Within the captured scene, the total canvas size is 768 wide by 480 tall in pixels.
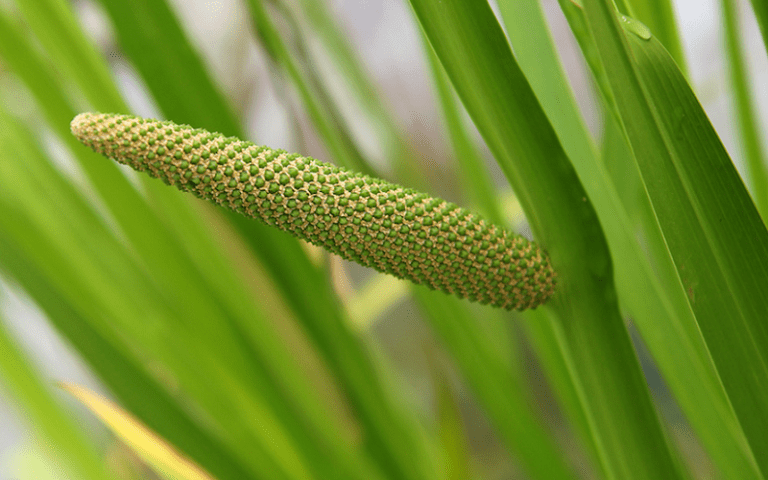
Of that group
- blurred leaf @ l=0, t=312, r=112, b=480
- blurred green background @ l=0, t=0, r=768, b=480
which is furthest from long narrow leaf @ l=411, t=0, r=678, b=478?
blurred leaf @ l=0, t=312, r=112, b=480

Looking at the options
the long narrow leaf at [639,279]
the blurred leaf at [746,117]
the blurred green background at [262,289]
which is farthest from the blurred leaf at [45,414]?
the blurred leaf at [746,117]

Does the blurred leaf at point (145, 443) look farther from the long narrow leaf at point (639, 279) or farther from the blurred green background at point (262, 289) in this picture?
the long narrow leaf at point (639, 279)

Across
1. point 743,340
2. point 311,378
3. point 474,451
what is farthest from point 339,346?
point 474,451

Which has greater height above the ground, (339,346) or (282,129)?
(282,129)

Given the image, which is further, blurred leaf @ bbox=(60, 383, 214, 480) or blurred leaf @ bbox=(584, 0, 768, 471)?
blurred leaf @ bbox=(60, 383, 214, 480)

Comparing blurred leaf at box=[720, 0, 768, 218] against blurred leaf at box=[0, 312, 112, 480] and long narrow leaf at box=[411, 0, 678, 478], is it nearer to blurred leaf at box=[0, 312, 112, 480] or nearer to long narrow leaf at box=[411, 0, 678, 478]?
long narrow leaf at box=[411, 0, 678, 478]

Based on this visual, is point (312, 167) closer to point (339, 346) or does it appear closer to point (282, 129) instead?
point (339, 346)

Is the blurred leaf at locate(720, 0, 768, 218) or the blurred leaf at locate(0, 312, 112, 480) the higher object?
the blurred leaf at locate(0, 312, 112, 480)

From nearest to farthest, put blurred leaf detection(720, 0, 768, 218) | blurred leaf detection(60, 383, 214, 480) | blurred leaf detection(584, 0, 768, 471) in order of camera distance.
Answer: blurred leaf detection(584, 0, 768, 471)
blurred leaf detection(60, 383, 214, 480)
blurred leaf detection(720, 0, 768, 218)

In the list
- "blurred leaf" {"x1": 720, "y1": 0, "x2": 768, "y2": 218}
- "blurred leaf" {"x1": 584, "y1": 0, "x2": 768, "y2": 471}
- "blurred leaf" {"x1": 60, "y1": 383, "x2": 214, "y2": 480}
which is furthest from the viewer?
"blurred leaf" {"x1": 720, "y1": 0, "x2": 768, "y2": 218}
